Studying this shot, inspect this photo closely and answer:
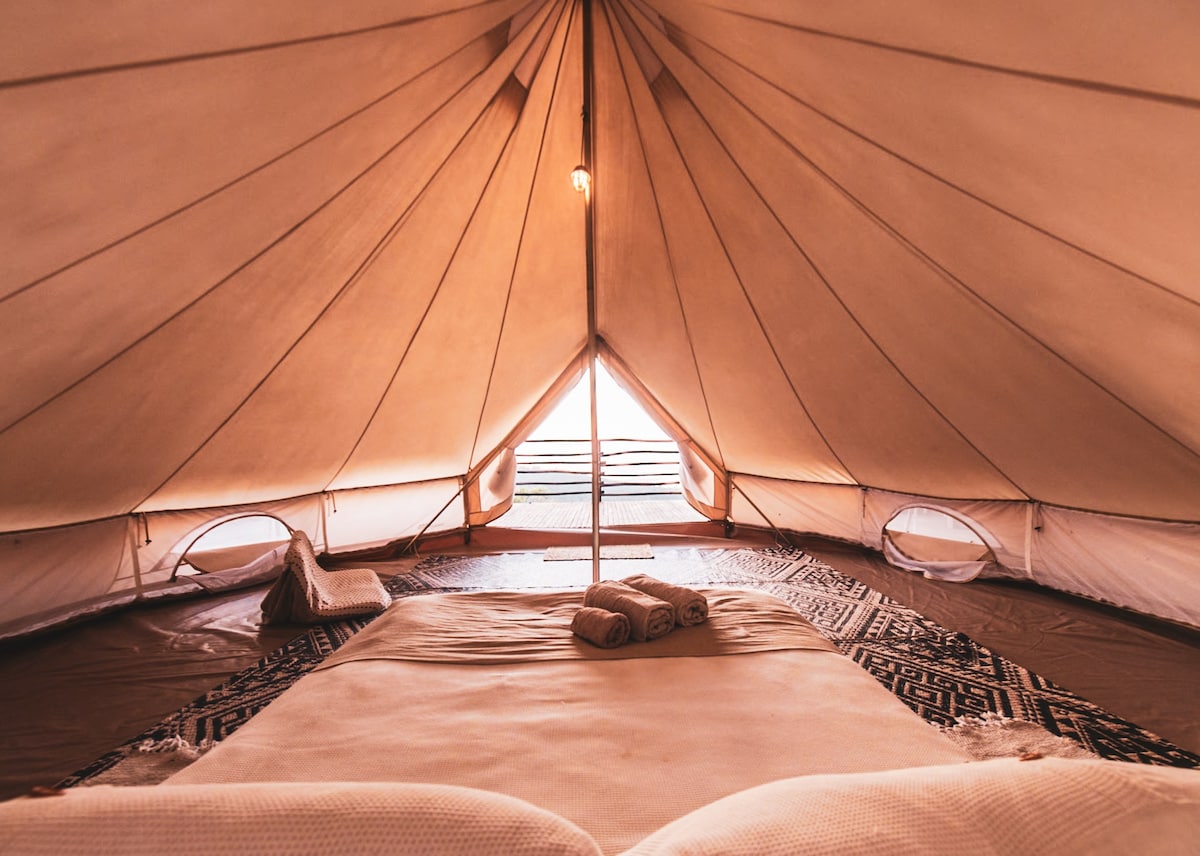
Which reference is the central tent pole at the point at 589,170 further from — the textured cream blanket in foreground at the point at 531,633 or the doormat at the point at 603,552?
the doormat at the point at 603,552

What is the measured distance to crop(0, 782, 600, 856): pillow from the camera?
24.3 inches

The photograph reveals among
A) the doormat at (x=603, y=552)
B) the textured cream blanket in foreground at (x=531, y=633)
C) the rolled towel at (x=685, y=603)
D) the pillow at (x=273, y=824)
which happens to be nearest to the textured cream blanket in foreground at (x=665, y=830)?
the pillow at (x=273, y=824)

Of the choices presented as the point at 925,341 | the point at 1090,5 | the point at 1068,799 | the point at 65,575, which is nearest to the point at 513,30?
the point at 1090,5

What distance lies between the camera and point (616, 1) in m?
2.54

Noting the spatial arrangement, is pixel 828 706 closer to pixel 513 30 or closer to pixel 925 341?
pixel 925 341

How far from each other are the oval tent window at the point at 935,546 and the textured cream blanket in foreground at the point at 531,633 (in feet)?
9.74

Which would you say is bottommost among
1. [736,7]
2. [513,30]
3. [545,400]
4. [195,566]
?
[195,566]

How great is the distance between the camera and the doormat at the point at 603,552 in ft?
17.0

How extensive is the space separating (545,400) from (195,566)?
3.58 metres

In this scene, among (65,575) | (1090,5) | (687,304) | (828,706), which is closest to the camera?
(1090,5)

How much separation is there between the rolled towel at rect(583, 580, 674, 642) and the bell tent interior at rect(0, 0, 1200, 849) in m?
1.41

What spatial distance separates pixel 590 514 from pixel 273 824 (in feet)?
22.6

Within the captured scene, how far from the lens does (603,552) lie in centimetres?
537

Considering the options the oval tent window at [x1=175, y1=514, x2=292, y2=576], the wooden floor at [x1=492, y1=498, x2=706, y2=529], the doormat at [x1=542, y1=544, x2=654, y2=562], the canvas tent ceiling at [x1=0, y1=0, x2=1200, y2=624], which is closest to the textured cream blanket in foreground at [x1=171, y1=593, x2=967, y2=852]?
the canvas tent ceiling at [x1=0, y1=0, x2=1200, y2=624]
